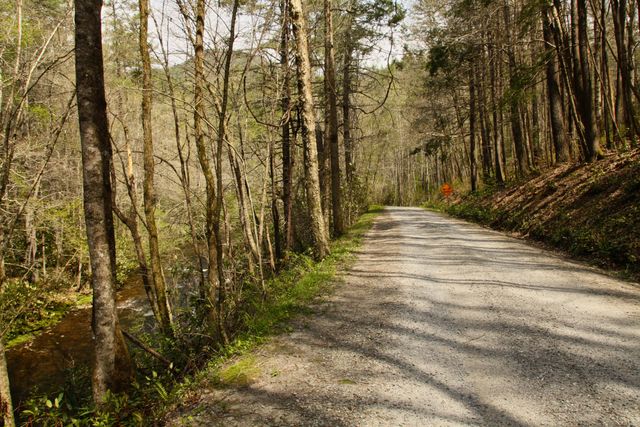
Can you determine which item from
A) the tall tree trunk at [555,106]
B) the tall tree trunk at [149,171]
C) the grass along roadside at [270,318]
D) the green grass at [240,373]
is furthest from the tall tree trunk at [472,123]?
the green grass at [240,373]

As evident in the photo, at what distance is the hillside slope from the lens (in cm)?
725

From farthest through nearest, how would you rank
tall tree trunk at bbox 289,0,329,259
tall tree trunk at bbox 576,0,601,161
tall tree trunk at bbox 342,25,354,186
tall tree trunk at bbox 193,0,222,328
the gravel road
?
tall tree trunk at bbox 342,25,354,186 → tall tree trunk at bbox 576,0,601,161 → tall tree trunk at bbox 289,0,329,259 → tall tree trunk at bbox 193,0,222,328 → the gravel road

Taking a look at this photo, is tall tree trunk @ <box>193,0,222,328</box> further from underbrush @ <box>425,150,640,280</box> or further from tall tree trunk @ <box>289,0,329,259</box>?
underbrush @ <box>425,150,640,280</box>

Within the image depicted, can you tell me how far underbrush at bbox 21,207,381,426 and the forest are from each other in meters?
0.05


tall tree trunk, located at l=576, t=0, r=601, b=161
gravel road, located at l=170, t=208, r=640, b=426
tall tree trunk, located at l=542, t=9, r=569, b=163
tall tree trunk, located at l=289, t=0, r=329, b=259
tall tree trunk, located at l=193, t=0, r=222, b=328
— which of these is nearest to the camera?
gravel road, located at l=170, t=208, r=640, b=426

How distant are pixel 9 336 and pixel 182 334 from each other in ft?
29.2

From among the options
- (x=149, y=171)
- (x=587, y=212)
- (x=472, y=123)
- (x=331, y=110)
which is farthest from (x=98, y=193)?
(x=472, y=123)

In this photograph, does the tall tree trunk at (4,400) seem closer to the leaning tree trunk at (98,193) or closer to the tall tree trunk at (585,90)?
the leaning tree trunk at (98,193)

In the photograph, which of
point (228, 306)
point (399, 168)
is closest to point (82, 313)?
point (228, 306)

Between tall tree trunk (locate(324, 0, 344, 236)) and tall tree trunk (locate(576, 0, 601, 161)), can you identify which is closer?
tall tree trunk (locate(576, 0, 601, 161))

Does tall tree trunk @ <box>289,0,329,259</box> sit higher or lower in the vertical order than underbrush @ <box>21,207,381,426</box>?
higher

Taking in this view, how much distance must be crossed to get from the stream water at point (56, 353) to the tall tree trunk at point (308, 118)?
5.48 metres

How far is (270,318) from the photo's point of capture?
579 cm

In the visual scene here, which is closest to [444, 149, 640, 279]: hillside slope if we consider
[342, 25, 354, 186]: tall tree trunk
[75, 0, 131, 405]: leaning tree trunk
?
[342, 25, 354, 186]: tall tree trunk
